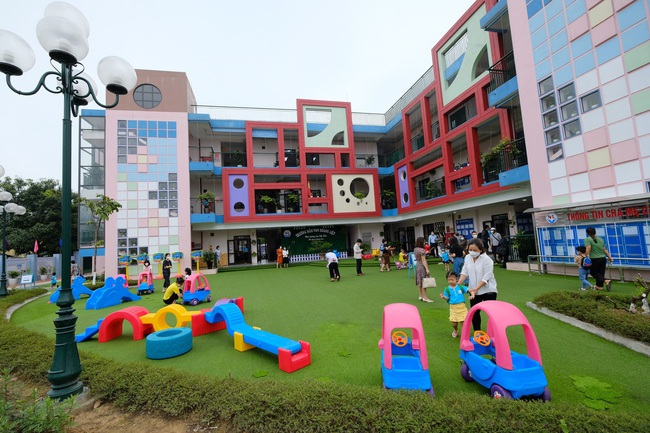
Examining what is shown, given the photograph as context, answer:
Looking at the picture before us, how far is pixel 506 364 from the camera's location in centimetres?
296

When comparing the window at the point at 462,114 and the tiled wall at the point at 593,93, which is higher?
the window at the point at 462,114

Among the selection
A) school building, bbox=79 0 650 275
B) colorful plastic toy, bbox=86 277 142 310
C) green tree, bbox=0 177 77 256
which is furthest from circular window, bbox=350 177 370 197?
green tree, bbox=0 177 77 256

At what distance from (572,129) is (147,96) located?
22.6 metres

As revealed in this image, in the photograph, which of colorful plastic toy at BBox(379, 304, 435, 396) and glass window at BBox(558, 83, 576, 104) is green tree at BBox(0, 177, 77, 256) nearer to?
colorful plastic toy at BBox(379, 304, 435, 396)

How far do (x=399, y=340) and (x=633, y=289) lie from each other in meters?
7.35

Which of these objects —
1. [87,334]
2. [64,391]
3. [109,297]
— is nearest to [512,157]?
[64,391]

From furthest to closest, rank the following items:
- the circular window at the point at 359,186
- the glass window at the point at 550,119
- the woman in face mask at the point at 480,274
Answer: the circular window at the point at 359,186
the glass window at the point at 550,119
the woman in face mask at the point at 480,274

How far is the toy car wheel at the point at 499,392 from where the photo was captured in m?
2.91

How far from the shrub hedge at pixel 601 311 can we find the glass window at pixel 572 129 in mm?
6258

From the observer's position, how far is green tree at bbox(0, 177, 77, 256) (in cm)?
2597

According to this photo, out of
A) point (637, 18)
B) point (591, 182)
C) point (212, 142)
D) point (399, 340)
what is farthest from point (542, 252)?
point (212, 142)

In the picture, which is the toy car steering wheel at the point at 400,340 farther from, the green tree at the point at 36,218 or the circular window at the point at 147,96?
→ the green tree at the point at 36,218

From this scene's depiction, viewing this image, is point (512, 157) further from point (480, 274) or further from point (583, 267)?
point (480, 274)

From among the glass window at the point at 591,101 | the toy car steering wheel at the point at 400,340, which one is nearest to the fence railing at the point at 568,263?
the glass window at the point at 591,101
